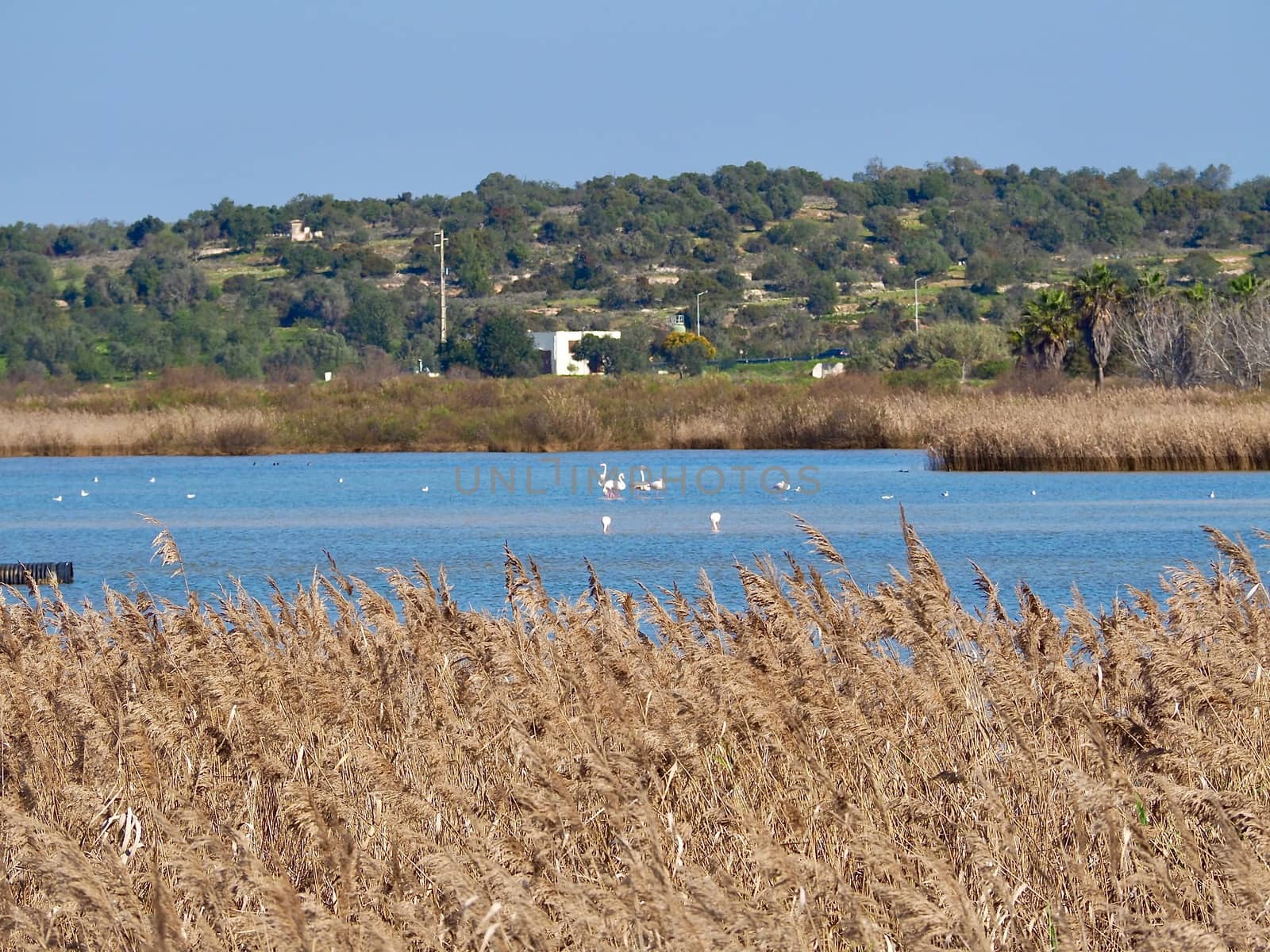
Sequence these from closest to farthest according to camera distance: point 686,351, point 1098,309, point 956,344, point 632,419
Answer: point 632,419 → point 1098,309 → point 956,344 → point 686,351

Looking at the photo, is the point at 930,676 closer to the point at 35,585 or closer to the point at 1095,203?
the point at 35,585

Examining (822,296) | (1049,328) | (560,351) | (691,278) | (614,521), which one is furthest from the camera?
(691,278)

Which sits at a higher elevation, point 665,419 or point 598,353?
point 598,353

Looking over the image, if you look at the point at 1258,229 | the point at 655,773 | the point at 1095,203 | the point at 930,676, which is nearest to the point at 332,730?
the point at 655,773

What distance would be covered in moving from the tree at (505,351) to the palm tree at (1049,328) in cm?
2719

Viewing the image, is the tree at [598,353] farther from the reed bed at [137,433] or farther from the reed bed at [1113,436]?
the reed bed at [1113,436]

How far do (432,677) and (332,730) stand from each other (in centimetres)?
78

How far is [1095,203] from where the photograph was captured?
136625mm

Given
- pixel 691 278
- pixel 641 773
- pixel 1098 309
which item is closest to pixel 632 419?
pixel 1098 309

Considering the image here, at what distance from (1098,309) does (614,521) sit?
33761mm

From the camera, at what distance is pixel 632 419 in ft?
150

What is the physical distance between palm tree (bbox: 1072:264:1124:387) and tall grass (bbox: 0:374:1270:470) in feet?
24.1

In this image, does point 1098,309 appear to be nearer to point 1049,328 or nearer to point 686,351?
point 1049,328

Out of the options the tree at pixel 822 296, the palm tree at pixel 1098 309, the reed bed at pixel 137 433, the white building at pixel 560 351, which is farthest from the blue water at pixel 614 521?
the tree at pixel 822 296
